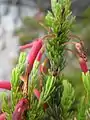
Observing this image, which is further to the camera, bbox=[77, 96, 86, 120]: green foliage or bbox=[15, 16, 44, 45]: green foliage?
bbox=[15, 16, 44, 45]: green foliage

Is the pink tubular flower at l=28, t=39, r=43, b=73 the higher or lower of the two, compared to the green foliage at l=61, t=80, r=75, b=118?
higher

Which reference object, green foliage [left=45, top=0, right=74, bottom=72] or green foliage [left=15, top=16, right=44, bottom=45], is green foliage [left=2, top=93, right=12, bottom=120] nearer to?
green foliage [left=45, top=0, right=74, bottom=72]

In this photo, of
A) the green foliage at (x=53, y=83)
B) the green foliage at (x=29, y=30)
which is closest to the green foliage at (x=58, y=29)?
the green foliage at (x=53, y=83)

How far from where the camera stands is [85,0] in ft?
9.20

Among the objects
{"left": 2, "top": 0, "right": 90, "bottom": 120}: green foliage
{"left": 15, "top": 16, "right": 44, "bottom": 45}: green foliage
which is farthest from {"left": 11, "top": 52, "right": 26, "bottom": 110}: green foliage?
{"left": 15, "top": 16, "right": 44, "bottom": 45}: green foliage

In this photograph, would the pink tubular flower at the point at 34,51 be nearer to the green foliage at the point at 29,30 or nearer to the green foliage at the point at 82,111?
the green foliage at the point at 82,111

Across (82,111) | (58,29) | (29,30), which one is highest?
(29,30)

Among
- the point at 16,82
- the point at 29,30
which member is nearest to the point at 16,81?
the point at 16,82

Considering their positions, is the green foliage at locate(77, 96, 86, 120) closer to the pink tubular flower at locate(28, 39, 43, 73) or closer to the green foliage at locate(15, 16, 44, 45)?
the pink tubular flower at locate(28, 39, 43, 73)

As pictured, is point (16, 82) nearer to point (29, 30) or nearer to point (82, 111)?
point (82, 111)

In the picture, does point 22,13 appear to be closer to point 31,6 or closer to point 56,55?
point 31,6

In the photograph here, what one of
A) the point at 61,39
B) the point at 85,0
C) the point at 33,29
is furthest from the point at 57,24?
the point at 85,0

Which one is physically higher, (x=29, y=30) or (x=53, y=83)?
(x=29, y=30)

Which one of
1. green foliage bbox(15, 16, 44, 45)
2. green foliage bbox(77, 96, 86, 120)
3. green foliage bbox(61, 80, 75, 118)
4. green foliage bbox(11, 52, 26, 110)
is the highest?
green foliage bbox(15, 16, 44, 45)
